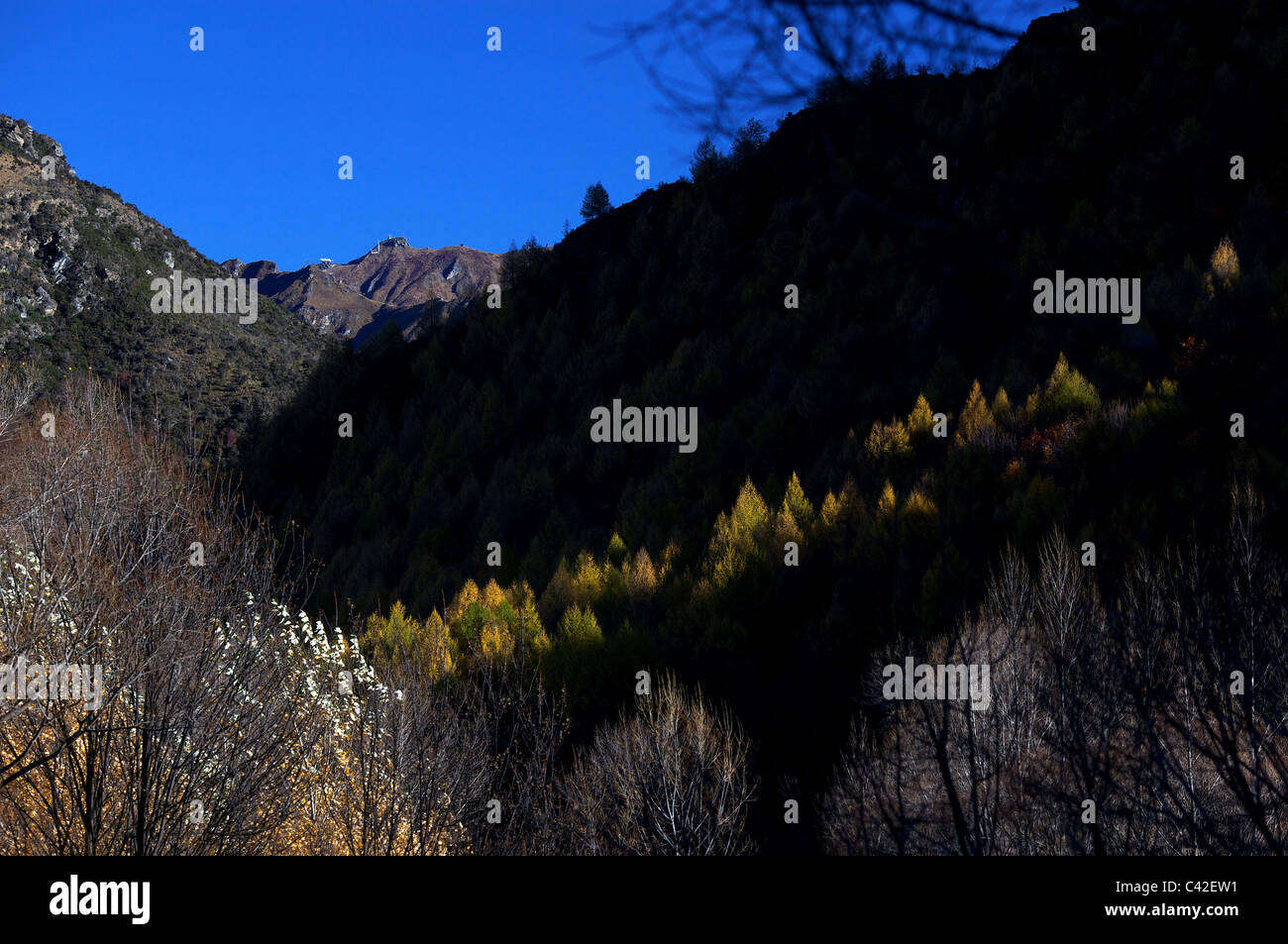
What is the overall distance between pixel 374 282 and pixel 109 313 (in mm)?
124677

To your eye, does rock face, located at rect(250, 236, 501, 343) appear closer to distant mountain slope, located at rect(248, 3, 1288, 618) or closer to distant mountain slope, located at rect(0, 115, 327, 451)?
distant mountain slope, located at rect(0, 115, 327, 451)

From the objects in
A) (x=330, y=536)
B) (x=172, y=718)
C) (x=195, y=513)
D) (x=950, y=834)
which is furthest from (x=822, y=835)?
(x=330, y=536)

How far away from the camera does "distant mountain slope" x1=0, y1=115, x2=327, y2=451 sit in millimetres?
42250

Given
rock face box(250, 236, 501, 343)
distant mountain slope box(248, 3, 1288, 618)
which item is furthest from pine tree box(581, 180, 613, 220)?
rock face box(250, 236, 501, 343)

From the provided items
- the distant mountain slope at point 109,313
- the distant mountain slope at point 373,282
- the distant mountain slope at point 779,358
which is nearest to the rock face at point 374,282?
the distant mountain slope at point 373,282

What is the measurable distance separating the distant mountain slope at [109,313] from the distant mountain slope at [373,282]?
2396 inches

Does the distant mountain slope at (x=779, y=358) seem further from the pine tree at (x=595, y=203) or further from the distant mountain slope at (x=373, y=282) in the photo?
the distant mountain slope at (x=373, y=282)

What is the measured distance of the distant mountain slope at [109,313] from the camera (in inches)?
1663

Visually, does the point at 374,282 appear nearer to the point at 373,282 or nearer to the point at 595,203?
the point at 373,282

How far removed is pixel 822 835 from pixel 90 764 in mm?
10959

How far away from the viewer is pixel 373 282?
549 feet

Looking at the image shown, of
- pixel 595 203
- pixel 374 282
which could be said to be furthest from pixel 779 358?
pixel 374 282

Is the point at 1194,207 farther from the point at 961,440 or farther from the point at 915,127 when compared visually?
the point at 915,127
